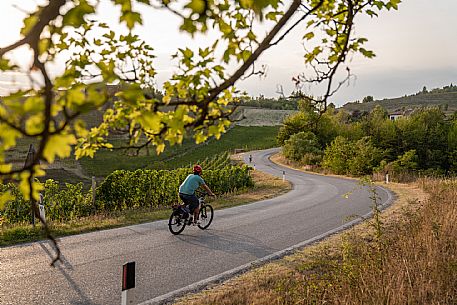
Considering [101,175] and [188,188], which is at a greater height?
[188,188]

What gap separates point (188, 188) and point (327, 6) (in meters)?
8.11

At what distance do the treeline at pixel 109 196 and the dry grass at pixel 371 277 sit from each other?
6.88m

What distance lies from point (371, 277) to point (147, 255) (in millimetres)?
4503

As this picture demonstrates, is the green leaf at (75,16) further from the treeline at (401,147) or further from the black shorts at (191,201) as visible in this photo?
the treeline at (401,147)

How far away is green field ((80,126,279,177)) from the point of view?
148 feet

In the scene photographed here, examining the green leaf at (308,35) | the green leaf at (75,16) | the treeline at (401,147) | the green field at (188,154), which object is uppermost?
the green leaf at (308,35)

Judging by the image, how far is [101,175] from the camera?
139 feet

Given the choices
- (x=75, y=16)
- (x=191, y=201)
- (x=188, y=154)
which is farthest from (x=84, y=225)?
(x=188, y=154)

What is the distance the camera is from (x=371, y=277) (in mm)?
5363

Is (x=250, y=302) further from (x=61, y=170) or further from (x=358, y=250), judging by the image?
(x=61, y=170)

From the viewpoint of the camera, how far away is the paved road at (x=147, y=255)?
246 inches

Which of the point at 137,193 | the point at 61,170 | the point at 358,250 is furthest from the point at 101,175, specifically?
the point at 358,250

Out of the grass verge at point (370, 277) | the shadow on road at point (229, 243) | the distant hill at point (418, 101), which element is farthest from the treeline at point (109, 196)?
the distant hill at point (418, 101)

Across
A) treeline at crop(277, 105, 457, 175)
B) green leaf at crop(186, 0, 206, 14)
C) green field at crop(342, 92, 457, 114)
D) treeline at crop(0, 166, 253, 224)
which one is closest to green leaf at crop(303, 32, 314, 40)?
green leaf at crop(186, 0, 206, 14)
